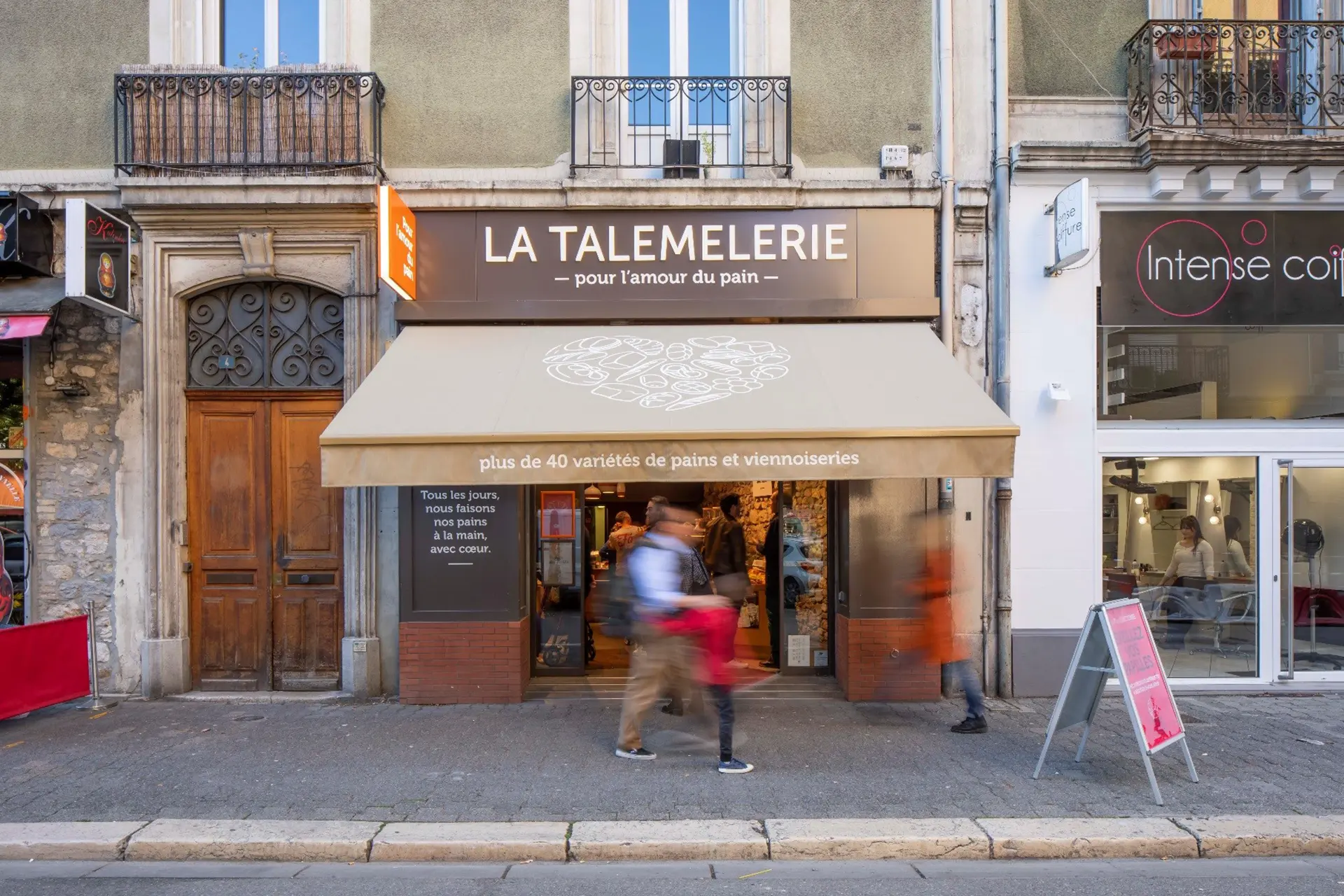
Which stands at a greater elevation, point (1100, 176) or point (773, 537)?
point (1100, 176)

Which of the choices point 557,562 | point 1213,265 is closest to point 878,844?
point 557,562

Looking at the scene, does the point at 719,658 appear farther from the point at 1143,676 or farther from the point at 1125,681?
the point at 1143,676

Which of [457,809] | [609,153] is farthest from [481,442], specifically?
[609,153]

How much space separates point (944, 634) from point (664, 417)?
285 centimetres

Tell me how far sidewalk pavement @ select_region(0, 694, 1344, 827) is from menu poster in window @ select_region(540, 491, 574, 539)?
172 cm

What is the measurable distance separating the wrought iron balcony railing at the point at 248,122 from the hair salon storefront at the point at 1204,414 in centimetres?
642

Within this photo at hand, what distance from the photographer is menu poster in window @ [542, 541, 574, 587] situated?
28.1 feet

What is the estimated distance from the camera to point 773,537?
28.4 feet

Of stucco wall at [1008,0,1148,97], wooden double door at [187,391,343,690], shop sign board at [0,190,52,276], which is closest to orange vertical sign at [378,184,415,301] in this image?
wooden double door at [187,391,343,690]

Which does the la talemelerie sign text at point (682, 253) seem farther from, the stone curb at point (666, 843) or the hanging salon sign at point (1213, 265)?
Result: the stone curb at point (666, 843)

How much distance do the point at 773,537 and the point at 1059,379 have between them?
316 centimetres

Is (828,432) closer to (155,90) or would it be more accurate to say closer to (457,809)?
(457,809)

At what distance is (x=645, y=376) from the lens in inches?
275

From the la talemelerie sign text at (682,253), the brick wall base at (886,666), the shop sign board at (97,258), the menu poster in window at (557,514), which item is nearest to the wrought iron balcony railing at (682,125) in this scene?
the la talemelerie sign text at (682,253)
